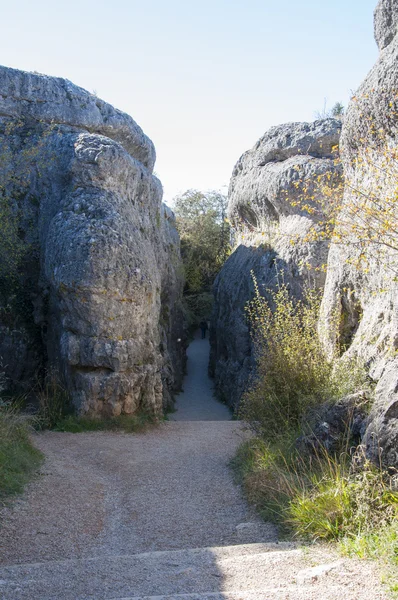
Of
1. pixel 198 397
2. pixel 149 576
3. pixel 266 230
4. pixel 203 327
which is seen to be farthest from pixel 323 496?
pixel 203 327

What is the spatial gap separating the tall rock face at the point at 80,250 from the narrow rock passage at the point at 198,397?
91 cm

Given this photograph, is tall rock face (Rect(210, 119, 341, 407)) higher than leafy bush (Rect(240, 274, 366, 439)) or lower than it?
higher

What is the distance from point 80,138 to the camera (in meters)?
13.6

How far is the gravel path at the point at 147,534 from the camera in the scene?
4.11 m

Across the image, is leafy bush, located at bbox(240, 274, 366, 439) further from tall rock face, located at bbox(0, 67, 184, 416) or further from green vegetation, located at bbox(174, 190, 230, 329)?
green vegetation, located at bbox(174, 190, 230, 329)

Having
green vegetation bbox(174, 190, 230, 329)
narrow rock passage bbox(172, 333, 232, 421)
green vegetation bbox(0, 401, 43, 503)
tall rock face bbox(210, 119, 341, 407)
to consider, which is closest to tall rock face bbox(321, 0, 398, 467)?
green vegetation bbox(0, 401, 43, 503)

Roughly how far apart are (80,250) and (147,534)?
22.3ft

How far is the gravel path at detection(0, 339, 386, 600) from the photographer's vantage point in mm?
4105

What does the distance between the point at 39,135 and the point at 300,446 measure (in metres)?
11.1

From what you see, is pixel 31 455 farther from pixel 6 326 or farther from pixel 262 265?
pixel 262 265

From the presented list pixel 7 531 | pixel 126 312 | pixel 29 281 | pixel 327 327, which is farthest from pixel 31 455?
pixel 29 281

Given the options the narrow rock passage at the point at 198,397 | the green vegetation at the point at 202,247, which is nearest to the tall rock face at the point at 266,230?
the narrow rock passage at the point at 198,397

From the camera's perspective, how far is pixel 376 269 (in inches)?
322

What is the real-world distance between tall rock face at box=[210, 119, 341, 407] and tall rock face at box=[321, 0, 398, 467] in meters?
4.40
